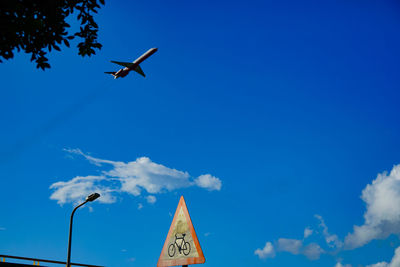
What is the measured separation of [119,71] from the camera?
3350 centimetres

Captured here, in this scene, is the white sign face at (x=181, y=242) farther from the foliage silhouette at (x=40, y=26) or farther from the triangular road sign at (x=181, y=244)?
the foliage silhouette at (x=40, y=26)

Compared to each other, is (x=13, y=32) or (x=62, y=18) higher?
(x=62, y=18)

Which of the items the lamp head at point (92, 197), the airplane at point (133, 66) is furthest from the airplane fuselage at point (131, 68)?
the lamp head at point (92, 197)

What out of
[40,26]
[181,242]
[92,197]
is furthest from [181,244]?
[92,197]

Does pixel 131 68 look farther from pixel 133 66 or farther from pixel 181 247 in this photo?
pixel 181 247

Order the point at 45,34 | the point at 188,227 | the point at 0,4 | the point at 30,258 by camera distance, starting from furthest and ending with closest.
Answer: the point at 30,258 → the point at 188,227 → the point at 45,34 → the point at 0,4

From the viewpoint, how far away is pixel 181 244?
7781 millimetres

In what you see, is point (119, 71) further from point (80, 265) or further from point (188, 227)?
point (188, 227)

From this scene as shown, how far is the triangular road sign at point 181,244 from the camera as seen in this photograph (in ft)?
24.6

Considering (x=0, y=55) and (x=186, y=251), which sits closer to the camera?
(x=0, y=55)

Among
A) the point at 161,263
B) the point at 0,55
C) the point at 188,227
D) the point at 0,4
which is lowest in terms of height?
the point at 161,263

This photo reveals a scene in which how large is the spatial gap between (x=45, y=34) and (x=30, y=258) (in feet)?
36.7

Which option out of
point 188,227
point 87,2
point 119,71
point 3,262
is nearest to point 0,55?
point 87,2

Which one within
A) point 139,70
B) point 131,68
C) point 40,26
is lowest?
point 40,26
